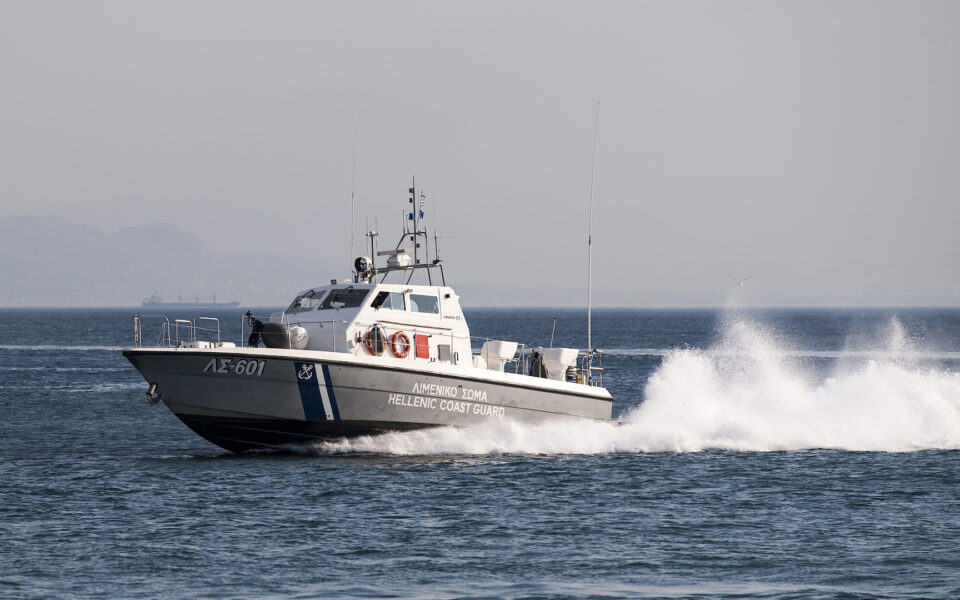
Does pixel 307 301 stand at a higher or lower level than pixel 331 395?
higher

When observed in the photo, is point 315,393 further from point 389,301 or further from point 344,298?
point 389,301

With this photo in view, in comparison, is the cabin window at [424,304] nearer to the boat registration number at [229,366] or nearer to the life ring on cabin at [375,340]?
the life ring on cabin at [375,340]

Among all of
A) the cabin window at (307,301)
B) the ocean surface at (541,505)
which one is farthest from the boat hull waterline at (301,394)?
the cabin window at (307,301)

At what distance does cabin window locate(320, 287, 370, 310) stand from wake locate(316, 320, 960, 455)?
3.15 metres

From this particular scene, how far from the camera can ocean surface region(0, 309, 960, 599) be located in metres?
13.5

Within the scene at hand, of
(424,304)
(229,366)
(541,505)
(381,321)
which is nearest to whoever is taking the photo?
(541,505)

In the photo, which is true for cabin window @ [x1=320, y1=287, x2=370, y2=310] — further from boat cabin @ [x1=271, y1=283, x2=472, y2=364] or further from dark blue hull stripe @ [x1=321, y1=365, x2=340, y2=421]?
dark blue hull stripe @ [x1=321, y1=365, x2=340, y2=421]

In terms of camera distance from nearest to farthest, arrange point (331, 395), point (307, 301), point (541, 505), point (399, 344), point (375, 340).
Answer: point (541, 505), point (331, 395), point (375, 340), point (399, 344), point (307, 301)

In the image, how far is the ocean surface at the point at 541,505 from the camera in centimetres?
1352

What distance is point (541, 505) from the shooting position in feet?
59.1

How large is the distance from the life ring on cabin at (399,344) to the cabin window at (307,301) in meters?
2.05

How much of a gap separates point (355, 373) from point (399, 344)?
4.38 feet

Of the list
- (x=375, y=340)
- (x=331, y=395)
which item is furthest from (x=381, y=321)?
(x=331, y=395)

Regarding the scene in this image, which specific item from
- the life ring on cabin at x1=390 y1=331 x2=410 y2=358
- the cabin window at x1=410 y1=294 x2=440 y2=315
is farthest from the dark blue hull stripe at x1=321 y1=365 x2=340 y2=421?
the cabin window at x1=410 y1=294 x2=440 y2=315
